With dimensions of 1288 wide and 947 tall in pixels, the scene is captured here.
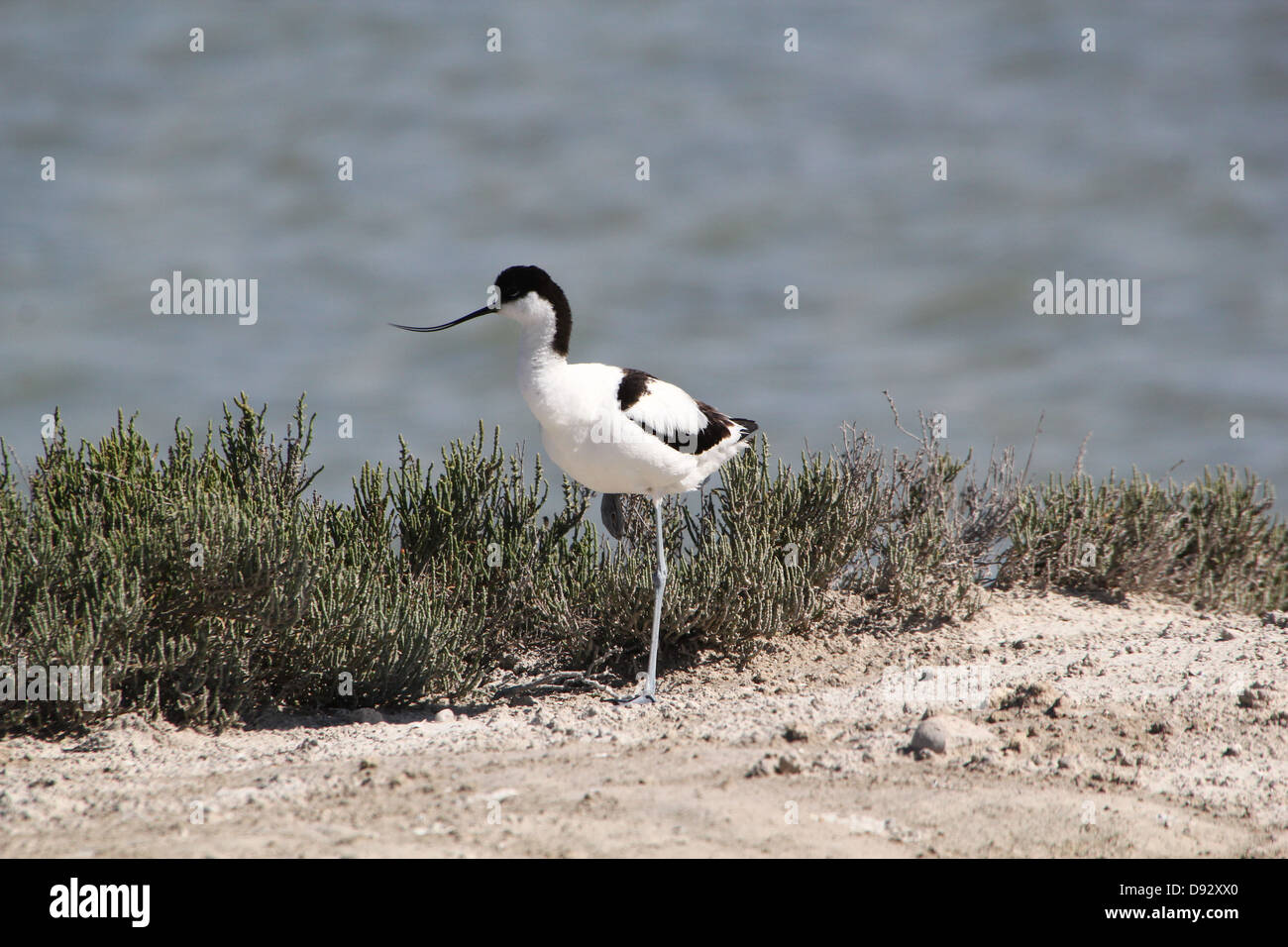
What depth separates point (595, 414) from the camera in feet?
19.8

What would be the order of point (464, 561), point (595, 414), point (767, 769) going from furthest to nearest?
point (464, 561), point (595, 414), point (767, 769)

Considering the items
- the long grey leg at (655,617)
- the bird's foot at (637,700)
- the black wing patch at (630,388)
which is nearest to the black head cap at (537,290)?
the black wing patch at (630,388)

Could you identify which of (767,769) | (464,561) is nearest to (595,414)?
(464,561)

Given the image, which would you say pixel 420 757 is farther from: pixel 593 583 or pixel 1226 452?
pixel 1226 452

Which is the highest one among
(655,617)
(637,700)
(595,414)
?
(595,414)

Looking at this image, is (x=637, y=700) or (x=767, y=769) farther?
(x=637, y=700)

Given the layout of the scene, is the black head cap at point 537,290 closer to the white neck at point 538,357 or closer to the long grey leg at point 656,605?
the white neck at point 538,357

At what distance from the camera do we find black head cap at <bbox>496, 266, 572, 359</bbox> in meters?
6.14

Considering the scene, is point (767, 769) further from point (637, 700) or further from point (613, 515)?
point (613, 515)

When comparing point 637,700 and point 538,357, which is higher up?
point 538,357

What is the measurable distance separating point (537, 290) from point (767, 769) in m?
2.80

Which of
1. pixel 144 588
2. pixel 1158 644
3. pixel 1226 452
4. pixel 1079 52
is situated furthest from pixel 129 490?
pixel 1079 52

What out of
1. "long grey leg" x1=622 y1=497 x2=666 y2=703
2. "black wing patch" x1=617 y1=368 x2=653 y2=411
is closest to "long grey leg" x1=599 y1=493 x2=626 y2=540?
"long grey leg" x1=622 y1=497 x2=666 y2=703

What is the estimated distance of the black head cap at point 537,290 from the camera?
6.14 m
